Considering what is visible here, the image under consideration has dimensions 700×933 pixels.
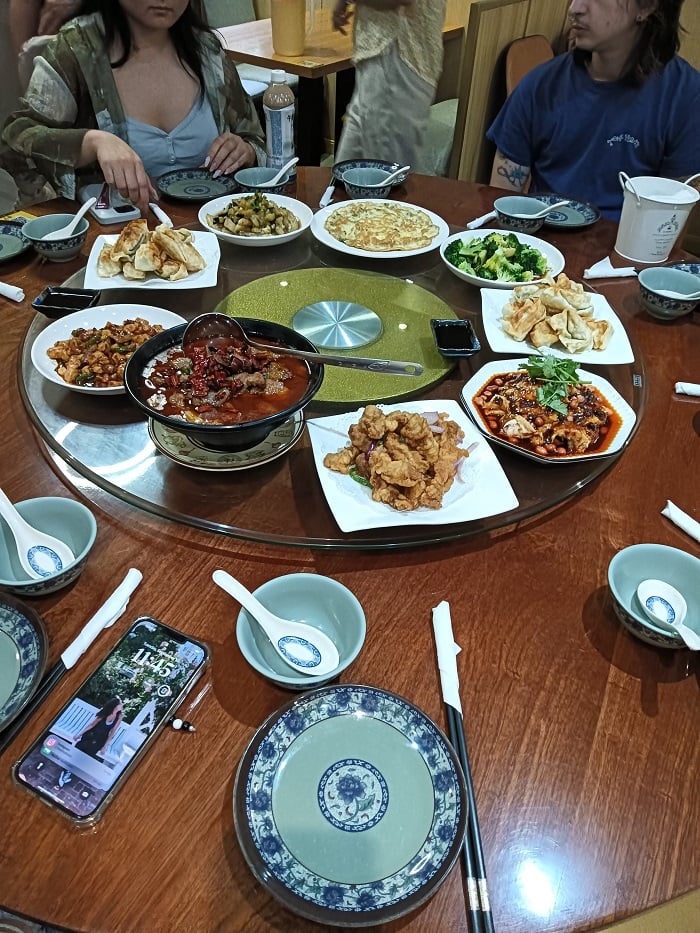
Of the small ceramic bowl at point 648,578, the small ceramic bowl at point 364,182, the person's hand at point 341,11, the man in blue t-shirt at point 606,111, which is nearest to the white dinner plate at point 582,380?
the small ceramic bowl at point 648,578

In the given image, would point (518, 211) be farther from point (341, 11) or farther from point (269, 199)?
point (341, 11)

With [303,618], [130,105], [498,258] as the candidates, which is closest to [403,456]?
[303,618]

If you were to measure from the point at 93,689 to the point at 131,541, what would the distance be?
31 centimetres

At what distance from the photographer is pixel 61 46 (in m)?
2.55

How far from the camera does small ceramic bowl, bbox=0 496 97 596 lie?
106 centimetres

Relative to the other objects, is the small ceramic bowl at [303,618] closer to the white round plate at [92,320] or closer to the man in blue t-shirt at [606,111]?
the white round plate at [92,320]

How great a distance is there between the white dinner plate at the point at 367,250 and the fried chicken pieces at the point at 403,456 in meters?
0.89

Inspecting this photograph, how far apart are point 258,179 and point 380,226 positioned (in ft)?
2.23

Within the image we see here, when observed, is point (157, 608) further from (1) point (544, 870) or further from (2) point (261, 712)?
(1) point (544, 870)

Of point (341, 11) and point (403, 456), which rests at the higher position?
point (341, 11)

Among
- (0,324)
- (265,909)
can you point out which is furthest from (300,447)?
(0,324)

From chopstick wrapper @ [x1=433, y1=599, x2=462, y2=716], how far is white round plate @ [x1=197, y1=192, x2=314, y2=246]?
145 centimetres

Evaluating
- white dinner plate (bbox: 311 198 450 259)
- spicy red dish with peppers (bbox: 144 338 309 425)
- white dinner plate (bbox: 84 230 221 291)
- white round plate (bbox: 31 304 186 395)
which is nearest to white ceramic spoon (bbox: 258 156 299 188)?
white dinner plate (bbox: 311 198 450 259)

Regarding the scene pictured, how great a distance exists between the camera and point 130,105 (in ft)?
9.12
